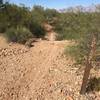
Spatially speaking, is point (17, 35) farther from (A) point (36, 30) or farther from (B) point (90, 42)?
(B) point (90, 42)

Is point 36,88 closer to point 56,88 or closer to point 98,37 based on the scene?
point 56,88

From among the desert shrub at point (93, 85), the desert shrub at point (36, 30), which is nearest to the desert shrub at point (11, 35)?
the desert shrub at point (36, 30)

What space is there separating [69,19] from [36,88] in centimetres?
581

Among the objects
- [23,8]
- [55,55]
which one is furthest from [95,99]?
[23,8]

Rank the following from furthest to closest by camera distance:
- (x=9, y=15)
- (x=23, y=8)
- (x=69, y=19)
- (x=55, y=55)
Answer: (x=23, y=8), (x=9, y=15), (x=69, y=19), (x=55, y=55)

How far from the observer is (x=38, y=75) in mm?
11398

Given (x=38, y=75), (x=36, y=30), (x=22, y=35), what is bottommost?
(x=38, y=75)

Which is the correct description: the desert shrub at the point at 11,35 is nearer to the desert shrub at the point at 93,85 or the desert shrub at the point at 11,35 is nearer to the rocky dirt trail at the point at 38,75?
the rocky dirt trail at the point at 38,75

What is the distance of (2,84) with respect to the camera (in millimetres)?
10500

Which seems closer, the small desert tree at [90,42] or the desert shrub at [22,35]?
the small desert tree at [90,42]

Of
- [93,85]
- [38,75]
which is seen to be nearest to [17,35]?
[38,75]

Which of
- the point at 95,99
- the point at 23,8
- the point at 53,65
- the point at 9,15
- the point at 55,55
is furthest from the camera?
the point at 23,8

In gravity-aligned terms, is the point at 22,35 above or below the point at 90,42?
below

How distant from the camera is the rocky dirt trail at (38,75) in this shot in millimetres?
9883
